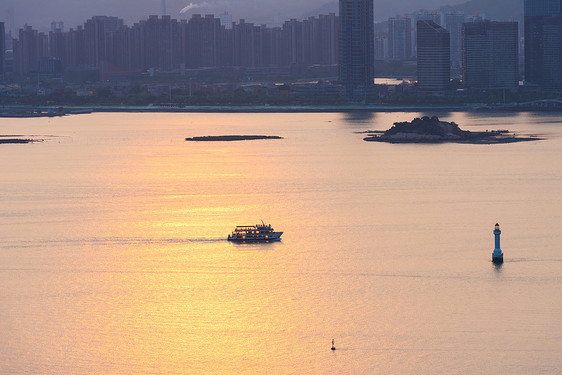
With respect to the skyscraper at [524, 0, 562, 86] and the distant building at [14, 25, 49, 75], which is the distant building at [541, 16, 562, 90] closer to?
the skyscraper at [524, 0, 562, 86]

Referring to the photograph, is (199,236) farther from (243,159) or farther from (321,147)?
(321,147)

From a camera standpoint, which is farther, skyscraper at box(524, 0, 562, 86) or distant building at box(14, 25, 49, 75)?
distant building at box(14, 25, 49, 75)

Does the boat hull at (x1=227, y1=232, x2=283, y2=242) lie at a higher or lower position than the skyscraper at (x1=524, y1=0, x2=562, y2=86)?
lower

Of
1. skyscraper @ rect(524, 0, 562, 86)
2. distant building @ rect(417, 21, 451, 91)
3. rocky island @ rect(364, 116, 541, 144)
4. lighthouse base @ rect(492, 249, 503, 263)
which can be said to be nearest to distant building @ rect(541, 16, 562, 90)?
skyscraper @ rect(524, 0, 562, 86)

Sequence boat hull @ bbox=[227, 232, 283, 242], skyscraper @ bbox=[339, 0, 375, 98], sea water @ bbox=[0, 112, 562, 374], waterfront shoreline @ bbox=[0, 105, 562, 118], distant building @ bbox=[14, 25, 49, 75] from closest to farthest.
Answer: sea water @ bbox=[0, 112, 562, 374]
boat hull @ bbox=[227, 232, 283, 242]
waterfront shoreline @ bbox=[0, 105, 562, 118]
skyscraper @ bbox=[339, 0, 375, 98]
distant building @ bbox=[14, 25, 49, 75]

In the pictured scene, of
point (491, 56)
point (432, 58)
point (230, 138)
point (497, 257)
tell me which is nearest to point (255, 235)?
point (497, 257)

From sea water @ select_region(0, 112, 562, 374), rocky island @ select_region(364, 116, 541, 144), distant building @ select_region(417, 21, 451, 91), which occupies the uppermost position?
distant building @ select_region(417, 21, 451, 91)

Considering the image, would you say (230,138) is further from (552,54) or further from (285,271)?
(552,54)

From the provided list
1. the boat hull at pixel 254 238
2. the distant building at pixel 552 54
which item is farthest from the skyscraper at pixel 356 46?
the boat hull at pixel 254 238
